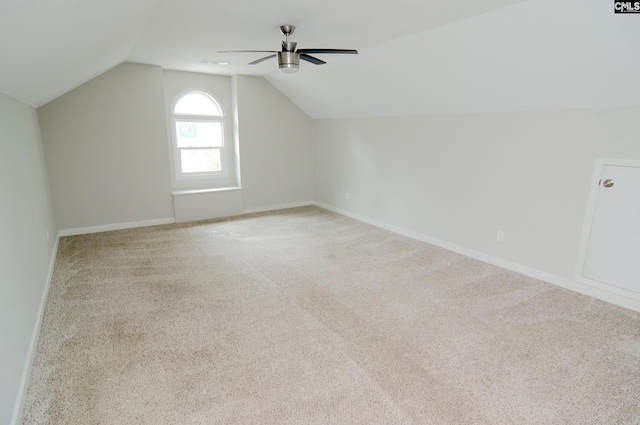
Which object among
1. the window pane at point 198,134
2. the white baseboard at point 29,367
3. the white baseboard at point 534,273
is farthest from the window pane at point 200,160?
the white baseboard at point 534,273

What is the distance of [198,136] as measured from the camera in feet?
19.2

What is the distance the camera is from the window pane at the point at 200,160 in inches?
229

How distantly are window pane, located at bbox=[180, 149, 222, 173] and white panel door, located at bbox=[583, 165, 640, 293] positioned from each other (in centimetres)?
541

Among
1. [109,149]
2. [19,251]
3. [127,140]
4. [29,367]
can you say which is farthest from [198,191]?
[29,367]

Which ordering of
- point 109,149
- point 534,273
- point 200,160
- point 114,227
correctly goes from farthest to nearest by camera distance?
point 200,160 < point 114,227 < point 109,149 < point 534,273

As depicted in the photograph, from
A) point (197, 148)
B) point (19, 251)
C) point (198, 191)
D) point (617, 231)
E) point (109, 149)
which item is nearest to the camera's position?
point (19, 251)

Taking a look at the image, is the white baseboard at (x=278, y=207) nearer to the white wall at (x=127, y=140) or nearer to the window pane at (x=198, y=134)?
the white wall at (x=127, y=140)

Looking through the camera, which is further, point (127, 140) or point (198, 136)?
point (198, 136)

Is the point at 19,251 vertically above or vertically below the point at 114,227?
above

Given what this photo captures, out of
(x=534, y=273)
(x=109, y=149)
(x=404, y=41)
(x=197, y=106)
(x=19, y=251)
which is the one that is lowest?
(x=534, y=273)

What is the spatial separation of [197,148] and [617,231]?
18.7 feet

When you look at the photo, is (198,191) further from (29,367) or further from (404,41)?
(404,41)

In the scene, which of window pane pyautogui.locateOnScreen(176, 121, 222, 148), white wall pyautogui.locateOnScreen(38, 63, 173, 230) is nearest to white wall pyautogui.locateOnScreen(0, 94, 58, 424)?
white wall pyautogui.locateOnScreen(38, 63, 173, 230)

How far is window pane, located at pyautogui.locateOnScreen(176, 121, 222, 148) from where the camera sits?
5.71m
